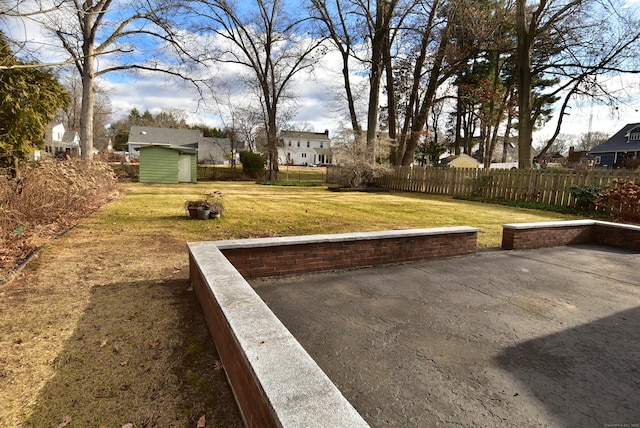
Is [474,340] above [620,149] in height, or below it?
below

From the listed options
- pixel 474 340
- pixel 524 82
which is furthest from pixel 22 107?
pixel 524 82

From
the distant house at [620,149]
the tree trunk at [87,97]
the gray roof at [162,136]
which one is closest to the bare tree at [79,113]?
the gray roof at [162,136]

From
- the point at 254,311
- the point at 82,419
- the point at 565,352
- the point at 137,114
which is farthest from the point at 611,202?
the point at 137,114

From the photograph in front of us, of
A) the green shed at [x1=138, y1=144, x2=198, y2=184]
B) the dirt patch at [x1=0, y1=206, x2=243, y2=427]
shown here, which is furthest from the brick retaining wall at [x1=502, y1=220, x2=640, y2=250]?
the green shed at [x1=138, y1=144, x2=198, y2=184]

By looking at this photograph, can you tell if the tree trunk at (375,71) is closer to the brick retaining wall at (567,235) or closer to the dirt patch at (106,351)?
the brick retaining wall at (567,235)

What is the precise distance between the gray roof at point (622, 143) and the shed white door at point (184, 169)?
4392 centimetres

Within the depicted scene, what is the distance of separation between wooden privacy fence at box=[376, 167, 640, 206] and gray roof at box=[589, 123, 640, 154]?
106 ft

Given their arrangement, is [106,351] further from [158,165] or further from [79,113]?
[79,113]

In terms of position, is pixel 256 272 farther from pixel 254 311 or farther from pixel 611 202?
pixel 611 202

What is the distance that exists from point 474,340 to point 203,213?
262 inches

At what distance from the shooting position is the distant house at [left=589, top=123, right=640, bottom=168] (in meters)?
36.2

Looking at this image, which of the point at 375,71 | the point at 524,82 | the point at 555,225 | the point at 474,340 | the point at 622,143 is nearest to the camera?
the point at 474,340

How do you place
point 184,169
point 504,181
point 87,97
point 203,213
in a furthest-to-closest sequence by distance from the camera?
point 184,169 → point 504,181 → point 87,97 → point 203,213

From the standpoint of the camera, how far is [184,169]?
76.3ft
